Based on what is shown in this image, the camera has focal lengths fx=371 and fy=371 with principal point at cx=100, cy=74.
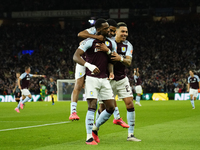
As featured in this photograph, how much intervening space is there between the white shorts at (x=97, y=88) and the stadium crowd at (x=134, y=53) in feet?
91.9

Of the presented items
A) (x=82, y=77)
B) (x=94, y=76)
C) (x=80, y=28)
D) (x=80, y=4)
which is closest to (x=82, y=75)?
(x=82, y=77)

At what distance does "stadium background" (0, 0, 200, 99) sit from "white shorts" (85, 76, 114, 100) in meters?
30.1

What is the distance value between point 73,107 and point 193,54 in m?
33.9

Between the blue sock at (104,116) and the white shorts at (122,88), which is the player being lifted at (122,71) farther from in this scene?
the blue sock at (104,116)

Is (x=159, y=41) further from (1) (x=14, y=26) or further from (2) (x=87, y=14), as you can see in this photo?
(1) (x=14, y=26)

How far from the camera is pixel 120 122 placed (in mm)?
8930

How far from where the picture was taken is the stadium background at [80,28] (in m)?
39.8

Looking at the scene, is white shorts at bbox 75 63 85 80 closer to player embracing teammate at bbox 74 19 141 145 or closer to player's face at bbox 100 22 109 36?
player embracing teammate at bbox 74 19 141 145

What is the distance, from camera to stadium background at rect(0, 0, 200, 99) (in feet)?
131

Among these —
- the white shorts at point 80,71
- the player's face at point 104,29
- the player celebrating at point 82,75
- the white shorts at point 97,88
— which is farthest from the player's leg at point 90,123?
the white shorts at point 80,71

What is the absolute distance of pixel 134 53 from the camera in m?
41.9

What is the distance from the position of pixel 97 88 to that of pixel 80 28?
4228cm

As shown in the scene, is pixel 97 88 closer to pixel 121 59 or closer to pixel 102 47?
pixel 102 47

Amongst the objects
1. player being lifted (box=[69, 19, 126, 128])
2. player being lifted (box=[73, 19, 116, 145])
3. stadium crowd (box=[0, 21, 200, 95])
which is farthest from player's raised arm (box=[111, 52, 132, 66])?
stadium crowd (box=[0, 21, 200, 95])
